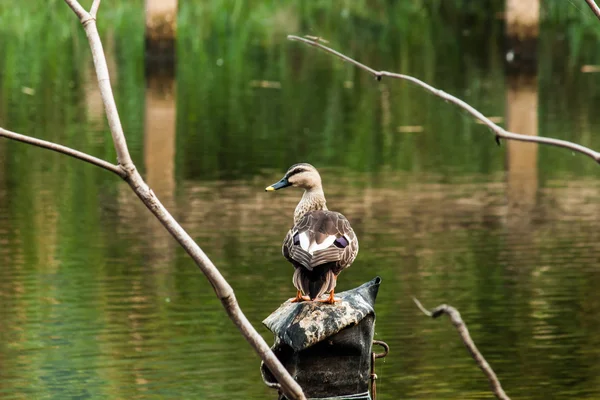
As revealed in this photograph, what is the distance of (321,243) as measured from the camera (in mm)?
5266

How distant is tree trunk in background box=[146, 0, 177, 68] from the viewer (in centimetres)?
1847

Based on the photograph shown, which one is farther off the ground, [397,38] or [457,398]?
[397,38]

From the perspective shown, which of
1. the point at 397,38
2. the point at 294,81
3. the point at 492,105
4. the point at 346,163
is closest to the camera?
the point at 346,163

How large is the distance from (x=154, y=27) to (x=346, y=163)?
7.01 meters

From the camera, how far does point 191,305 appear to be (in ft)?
26.0

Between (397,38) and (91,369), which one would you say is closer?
(91,369)

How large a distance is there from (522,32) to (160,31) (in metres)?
4.82

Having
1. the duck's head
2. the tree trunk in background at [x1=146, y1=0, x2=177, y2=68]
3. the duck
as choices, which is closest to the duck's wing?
the duck

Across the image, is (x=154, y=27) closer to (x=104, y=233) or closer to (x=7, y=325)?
(x=104, y=233)

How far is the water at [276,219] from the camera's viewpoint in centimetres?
680

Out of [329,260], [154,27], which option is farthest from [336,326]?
[154,27]

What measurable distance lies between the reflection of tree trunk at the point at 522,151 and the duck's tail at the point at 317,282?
514 centimetres

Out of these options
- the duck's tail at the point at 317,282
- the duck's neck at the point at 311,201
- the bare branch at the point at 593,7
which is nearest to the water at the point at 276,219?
the duck's neck at the point at 311,201

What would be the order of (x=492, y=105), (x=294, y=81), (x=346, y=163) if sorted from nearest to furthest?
(x=346, y=163) → (x=492, y=105) → (x=294, y=81)
